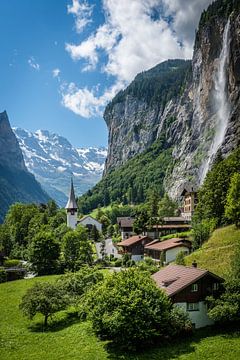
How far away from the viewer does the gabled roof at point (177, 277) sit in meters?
41.2

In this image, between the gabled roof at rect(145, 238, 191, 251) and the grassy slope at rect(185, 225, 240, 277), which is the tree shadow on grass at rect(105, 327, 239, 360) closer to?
the grassy slope at rect(185, 225, 240, 277)

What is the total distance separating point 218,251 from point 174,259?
45.4ft

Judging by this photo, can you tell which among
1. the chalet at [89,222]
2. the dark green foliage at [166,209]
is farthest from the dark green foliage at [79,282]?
the chalet at [89,222]

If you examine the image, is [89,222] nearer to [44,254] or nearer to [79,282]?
[44,254]

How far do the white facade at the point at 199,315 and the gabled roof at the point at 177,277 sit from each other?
1.71 meters

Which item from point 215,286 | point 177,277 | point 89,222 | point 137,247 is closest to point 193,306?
point 215,286

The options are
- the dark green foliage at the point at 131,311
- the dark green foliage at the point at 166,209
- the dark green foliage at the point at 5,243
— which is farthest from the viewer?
the dark green foliage at the point at 166,209

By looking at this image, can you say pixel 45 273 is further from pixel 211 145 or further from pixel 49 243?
pixel 211 145

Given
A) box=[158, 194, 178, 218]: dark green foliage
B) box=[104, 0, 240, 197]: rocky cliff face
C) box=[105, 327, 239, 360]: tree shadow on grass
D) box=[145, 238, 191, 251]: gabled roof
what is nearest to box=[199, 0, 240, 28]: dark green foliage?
box=[104, 0, 240, 197]: rocky cliff face

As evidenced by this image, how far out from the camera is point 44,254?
3113 inches

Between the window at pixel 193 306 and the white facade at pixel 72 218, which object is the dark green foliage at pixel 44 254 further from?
the white facade at pixel 72 218

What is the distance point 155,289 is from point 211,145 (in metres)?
139

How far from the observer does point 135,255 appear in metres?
87.3

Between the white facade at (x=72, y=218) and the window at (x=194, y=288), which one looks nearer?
the window at (x=194, y=288)
